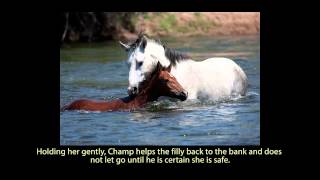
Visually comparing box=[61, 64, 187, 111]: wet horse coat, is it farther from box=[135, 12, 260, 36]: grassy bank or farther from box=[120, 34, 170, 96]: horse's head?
box=[135, 12, 260, 36]: grassy bank

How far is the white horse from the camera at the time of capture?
31.6ft

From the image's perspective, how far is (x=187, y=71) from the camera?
10.3 m

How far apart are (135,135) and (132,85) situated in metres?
1.05

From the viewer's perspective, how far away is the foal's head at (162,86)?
31.6ft

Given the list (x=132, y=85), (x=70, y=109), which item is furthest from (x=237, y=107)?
(x=70, y=109)

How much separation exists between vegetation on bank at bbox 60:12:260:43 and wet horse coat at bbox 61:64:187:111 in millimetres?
12505

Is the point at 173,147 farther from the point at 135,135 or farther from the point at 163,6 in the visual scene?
the point at 163,6

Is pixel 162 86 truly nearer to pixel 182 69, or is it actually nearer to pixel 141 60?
pixel 141 60

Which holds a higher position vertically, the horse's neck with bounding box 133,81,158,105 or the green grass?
the green grass

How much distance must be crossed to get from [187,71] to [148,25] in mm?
14036

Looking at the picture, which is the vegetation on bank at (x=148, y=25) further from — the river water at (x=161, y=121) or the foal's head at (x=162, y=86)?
the foal's head at (x=162, y=86)

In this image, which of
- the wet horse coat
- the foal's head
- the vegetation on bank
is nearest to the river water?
the wet horse coat

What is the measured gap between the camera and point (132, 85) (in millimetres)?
9523

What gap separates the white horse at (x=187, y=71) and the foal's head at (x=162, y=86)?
0.09m
